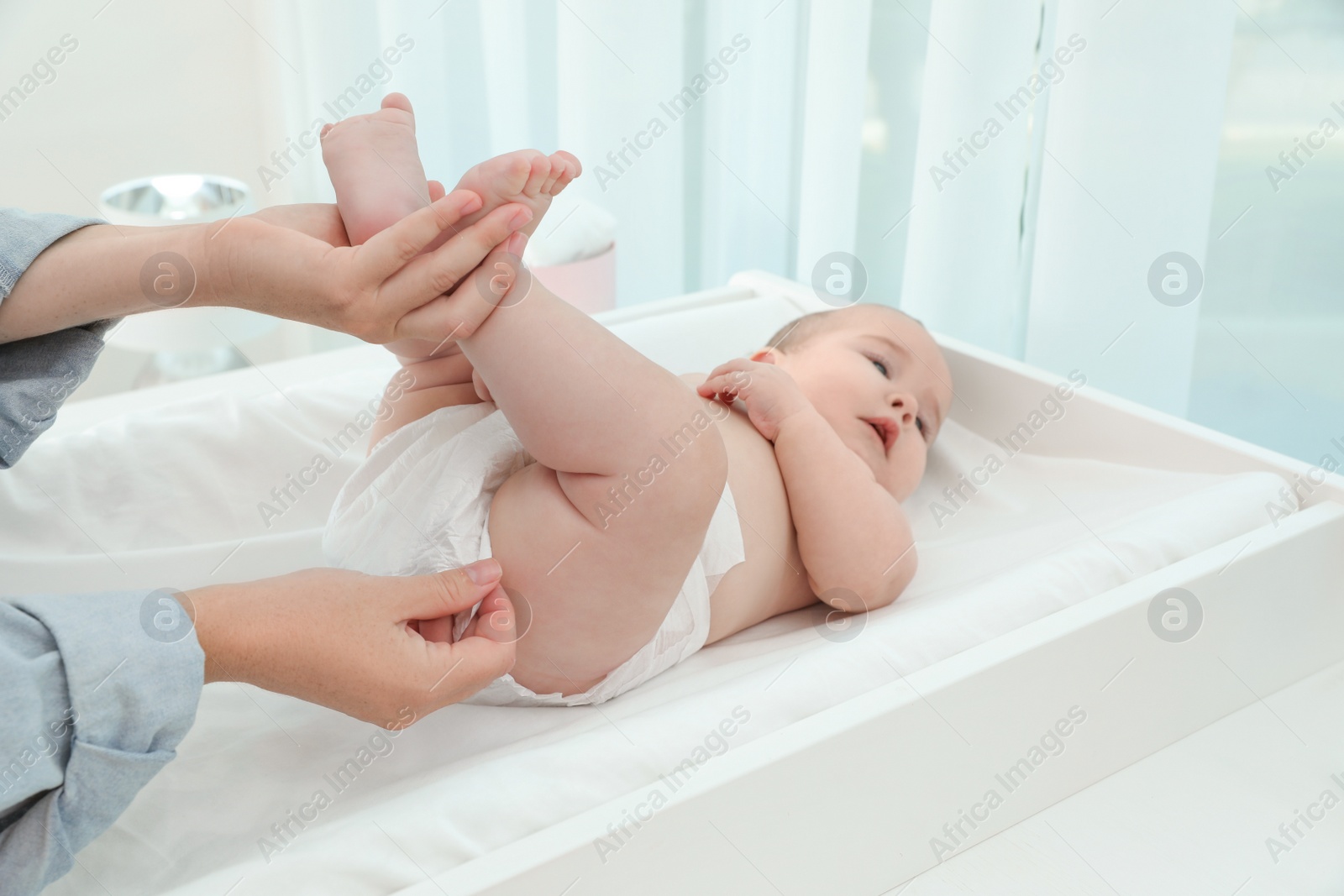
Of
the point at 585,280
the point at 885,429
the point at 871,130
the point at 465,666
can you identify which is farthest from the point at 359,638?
the point at 871,130

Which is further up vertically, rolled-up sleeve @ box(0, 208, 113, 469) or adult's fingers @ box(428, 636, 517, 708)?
rolled-up sleeve @ box(0, 208, 113, 469)

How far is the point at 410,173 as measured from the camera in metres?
0.77

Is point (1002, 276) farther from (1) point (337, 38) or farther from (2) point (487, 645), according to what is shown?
(1) point (337, 38)

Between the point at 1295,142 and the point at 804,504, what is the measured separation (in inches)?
38.5

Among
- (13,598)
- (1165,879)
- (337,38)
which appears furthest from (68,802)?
(337,38)

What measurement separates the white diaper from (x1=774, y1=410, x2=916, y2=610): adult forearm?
9 cm

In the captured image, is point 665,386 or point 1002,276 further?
point 1002,276

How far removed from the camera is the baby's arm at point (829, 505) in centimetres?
95

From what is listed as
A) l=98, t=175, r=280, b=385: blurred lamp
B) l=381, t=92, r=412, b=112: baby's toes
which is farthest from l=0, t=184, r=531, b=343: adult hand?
l=98, t=175, r=280, b=385: blurred lamp

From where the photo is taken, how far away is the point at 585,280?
73.5 inches

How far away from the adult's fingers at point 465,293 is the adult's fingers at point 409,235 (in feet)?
0.04

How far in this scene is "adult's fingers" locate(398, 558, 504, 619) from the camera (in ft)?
2.33

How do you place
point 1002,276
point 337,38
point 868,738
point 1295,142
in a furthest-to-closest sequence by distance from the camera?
point 337,38
point 1002,276
point 1295,142
point 868,738

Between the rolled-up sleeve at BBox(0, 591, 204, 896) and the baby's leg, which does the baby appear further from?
the rolled-up sleeve at BBox(0, 591, 204, 896)
